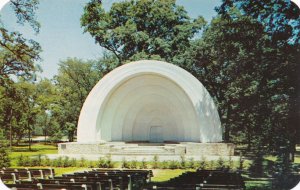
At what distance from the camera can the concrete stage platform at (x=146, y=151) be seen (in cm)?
2114

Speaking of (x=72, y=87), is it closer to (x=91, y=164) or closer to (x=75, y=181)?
(x=91, y=164)

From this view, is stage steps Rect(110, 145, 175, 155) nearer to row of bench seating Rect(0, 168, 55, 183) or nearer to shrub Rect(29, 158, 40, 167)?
shrub Rect(29, 158, 40, 167)

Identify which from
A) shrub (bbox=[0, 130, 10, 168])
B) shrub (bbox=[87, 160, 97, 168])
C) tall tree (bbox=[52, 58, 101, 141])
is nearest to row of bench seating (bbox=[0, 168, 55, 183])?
shrub (bbox=[0, 130, 10, 168])

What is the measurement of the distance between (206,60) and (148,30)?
432 cm

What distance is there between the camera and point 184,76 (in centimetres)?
2384

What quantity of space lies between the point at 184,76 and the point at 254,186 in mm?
12487

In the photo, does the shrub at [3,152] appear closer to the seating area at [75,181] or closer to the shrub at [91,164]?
the seating area at [75,181]

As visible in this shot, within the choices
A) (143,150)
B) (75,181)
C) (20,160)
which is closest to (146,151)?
(143,150)

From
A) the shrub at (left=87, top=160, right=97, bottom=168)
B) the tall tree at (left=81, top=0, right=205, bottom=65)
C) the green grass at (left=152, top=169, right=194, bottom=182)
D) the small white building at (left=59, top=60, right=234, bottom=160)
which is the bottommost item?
the green grass at (left=152, top=169, right=194, bottom=182)

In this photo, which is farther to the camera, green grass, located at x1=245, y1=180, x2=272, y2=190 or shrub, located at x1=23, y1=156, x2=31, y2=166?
shrub, located at x1=23, y1=156, x2=31, y2=166

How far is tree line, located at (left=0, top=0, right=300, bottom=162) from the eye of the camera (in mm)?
11961

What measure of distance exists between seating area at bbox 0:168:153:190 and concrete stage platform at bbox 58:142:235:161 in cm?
765

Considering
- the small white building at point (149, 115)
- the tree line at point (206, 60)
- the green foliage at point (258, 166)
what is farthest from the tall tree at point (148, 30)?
the green foliage at point (258, 166)

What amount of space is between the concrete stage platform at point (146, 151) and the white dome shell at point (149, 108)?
4.20 ft
